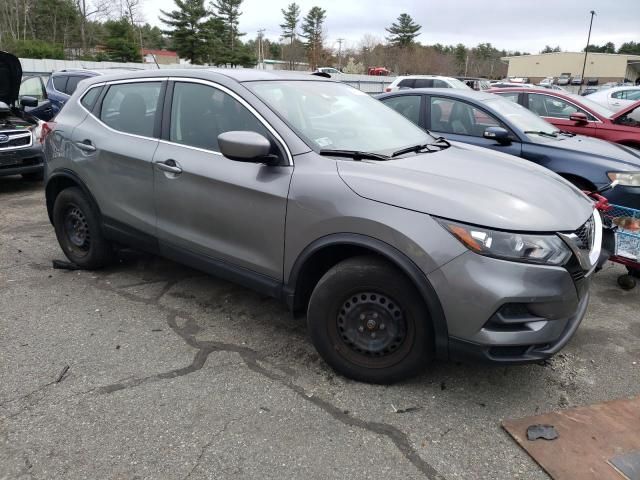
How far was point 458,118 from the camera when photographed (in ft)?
19.7

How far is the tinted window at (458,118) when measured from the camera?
5816mm

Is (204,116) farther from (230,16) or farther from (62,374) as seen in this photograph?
(230,16)

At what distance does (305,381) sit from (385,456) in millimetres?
717

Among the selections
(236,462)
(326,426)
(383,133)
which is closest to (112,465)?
(236,462)

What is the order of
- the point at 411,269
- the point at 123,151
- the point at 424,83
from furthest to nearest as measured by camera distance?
the point at 424,83, the point at 123,151, the point at 411,269

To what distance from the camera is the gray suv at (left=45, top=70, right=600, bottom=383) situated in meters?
2.45

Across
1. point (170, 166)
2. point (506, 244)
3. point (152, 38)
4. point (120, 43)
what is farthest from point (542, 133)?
point (152, 38)

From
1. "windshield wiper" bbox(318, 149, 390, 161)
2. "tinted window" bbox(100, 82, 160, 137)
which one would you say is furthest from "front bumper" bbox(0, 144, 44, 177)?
"windshield wiper" bbox(318, 149, 390, 161)

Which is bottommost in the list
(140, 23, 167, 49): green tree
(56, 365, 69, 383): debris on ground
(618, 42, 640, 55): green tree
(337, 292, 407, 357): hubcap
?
(56, 365, 69, 383): debris on ground

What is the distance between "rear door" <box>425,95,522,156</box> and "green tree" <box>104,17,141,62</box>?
48.7 m

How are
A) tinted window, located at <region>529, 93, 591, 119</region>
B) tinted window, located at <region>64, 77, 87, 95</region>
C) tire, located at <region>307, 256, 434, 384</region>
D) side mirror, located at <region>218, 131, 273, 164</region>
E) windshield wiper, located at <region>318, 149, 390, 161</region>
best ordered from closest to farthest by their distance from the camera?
tire, located at <region>307, 256, 434, 384</region> < side mirror, located at <region>218, 131, 273, 164</region> < windshield wiper, located at <region>318, 149, 390, 161</region> < tinted window, located at <region>529, 93, 591, 119</region> < tinted window, located at <region>64, 77, 87, 95</region>

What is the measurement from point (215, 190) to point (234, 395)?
1267mm

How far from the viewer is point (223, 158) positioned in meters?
3.26

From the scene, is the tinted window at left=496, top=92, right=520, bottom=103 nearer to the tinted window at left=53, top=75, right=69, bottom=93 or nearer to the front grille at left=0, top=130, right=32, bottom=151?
the front grille at left=0, top=130, right=32, bottom=151
